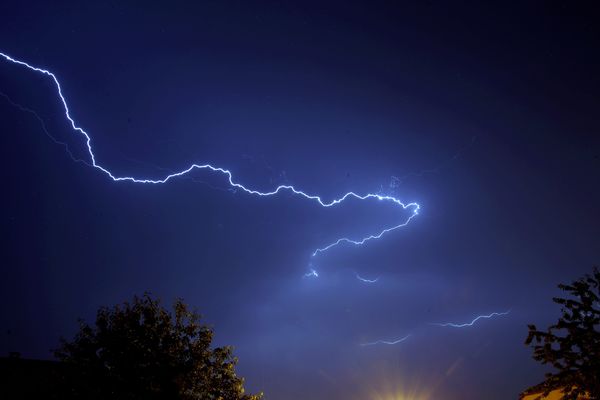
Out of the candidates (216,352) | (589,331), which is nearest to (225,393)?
(216,352)

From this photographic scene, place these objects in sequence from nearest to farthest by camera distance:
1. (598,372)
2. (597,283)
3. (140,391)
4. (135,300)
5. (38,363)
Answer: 1. (598,372)
2. (597,283)
3. (140,391)
4. (135,300)
5. (38,363)

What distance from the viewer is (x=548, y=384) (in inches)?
191

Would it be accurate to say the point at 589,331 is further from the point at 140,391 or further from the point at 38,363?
the point at 38,363

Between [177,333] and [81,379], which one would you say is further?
[177,333]

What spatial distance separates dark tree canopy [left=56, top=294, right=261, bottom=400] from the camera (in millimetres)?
9219

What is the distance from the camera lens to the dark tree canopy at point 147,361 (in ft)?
30.2

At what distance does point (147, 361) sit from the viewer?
9.86m

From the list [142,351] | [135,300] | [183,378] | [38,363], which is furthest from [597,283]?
[38,363]

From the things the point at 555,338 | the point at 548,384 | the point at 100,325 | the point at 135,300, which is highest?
the point at 135,300

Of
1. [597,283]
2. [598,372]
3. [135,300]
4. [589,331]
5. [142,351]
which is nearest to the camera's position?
[598,372]

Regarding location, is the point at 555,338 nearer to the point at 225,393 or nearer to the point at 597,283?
the point at 597,283

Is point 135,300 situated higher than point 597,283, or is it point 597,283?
point 135,300

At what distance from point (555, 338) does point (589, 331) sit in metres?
0.42

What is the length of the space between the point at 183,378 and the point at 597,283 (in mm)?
9794
